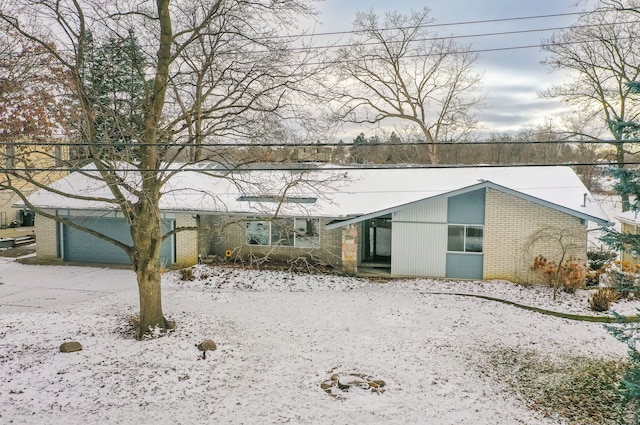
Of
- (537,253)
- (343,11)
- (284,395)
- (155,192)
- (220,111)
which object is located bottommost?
(284,395)

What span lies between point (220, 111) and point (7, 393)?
24.2 feet

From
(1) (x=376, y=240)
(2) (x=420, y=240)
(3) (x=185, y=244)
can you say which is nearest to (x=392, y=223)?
(2) (x=420, y=240)

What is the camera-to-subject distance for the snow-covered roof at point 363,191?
16.7 meters

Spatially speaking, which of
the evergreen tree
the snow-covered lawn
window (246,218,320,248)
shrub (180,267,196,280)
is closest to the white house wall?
the snow-covered lawn

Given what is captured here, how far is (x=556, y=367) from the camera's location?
32.6ft

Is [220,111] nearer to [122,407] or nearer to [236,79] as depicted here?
[236,79]

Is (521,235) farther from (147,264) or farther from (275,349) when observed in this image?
(147,264)

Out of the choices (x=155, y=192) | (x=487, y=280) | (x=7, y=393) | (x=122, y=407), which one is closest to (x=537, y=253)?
(x=487, y=280)

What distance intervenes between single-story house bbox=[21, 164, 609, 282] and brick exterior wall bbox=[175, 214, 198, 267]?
0.04 metres

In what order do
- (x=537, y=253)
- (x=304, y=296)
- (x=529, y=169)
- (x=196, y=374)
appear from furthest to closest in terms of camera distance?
(x=529, y=169) < (x=537, y=253) < (x=304, y=296) < (x=196, y=374)

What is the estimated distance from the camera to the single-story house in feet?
53.3

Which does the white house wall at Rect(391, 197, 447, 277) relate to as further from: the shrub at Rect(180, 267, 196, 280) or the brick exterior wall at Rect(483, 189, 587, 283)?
the shrub at Rect(180, 267, 196, 280)

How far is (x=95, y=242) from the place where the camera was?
789 inches

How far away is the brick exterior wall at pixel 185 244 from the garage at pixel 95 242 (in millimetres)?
2701
